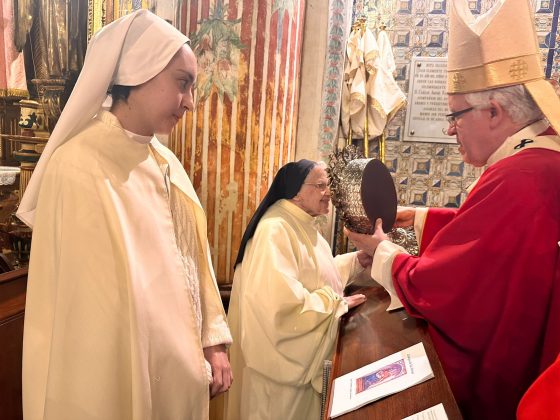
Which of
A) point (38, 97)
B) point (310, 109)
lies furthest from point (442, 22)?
point (38, 97)

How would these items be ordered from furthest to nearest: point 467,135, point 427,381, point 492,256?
point 467,135
point 492,256
point 427,381

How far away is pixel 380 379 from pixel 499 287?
0.71 metres

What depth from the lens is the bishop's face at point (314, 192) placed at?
3.11 metres

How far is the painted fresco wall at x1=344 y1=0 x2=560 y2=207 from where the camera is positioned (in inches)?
231

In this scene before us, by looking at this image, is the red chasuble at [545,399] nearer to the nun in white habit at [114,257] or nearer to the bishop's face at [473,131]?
the nun in white habit at [114,257]

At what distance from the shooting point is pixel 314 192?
3.12 metres

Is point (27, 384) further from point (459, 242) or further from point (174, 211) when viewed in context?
point (459, 242)

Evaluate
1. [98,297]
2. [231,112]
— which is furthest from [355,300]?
[98,297]

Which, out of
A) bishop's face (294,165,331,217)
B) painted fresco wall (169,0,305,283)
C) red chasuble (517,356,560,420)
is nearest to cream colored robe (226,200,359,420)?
bishop's face (294,165,331,217)

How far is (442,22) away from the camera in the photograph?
19.2 feet

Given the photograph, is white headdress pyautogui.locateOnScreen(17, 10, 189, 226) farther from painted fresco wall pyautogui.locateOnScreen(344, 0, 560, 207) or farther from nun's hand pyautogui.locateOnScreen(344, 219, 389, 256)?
painted fresco wall pyautogui.locateOnScreen(344, 0, 560, 207)

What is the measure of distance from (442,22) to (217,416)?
526 centimetres

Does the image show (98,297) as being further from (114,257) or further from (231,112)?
(231,112)

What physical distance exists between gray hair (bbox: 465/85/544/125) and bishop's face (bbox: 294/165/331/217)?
4.04 feet
